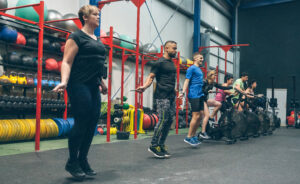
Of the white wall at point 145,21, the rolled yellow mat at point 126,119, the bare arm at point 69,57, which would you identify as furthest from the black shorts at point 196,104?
the white wall at point 145,21

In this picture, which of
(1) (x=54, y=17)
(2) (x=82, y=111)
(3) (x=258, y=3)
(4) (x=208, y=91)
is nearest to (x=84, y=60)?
(2) (x=82, y=111)

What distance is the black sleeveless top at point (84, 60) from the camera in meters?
2.45

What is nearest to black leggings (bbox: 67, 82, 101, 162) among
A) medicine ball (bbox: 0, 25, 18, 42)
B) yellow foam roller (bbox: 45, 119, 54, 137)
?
yellow foam roller (bbox: 45, 119, 54, 137)

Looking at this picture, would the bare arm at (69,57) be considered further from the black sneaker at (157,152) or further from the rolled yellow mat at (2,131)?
the rolled yellow mat at (2,131)

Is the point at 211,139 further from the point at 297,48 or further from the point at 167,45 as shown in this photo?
the point at 297,48

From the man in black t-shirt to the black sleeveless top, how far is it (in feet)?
4.35

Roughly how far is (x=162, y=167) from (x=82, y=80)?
133cm

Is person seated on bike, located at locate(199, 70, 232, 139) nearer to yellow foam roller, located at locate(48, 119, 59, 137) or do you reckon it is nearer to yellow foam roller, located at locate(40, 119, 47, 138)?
yellow foam roller, located at locate(48, 119, 59, 137)

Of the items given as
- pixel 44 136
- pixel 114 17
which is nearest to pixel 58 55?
pixel 44 136

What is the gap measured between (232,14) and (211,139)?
12579 mm

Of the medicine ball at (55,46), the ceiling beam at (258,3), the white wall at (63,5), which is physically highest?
the ceiling beam at (258,3)

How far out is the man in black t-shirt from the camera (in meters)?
3.82

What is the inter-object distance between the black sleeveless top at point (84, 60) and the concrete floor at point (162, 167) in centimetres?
82

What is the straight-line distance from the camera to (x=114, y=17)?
8.80 metres
